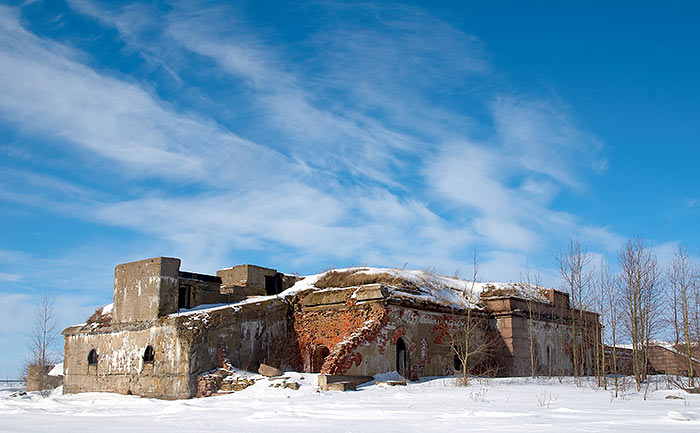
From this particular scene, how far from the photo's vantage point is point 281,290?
24.1m

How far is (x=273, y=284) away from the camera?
78.8 ft

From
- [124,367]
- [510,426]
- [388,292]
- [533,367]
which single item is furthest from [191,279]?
[510,426]

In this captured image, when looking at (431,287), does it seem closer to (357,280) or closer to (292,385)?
(357,280)

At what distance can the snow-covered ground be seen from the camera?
30.0 ft

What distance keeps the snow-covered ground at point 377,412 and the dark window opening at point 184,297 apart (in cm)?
548

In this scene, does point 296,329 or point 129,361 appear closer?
point 129,361

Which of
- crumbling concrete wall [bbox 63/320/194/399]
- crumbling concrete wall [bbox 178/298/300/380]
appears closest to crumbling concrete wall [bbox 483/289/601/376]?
crumbling concrete wall [bbox 178/298/300/380]

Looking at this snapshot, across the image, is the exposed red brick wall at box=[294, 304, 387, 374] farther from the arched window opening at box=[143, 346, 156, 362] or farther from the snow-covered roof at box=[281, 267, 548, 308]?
the arched window opening at box=[143, 346, 156, 362]

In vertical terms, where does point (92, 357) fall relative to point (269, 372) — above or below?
above

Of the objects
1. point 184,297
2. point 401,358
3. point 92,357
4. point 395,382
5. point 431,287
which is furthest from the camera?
point 431,287

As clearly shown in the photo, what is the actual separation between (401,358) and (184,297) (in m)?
7.40

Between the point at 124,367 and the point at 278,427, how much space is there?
12.1 m

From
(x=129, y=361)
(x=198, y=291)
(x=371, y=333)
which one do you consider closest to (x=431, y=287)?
(x=371, y=333)

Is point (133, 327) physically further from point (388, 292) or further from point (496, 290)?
point (496, 290)
